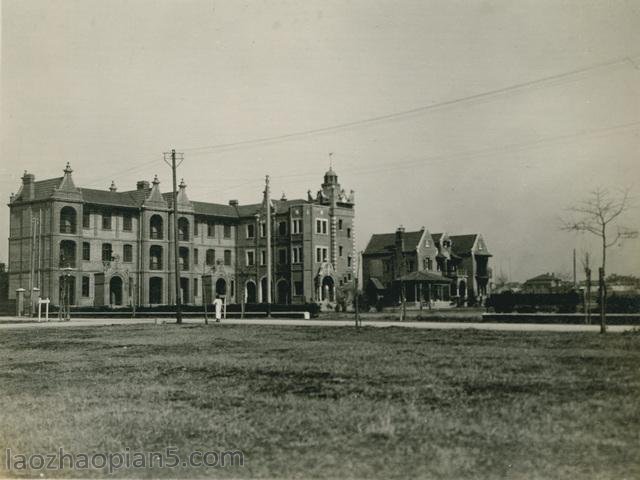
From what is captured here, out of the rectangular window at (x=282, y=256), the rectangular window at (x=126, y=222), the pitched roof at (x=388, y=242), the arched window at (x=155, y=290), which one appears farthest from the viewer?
the pitched roof at (x=388, y=242)

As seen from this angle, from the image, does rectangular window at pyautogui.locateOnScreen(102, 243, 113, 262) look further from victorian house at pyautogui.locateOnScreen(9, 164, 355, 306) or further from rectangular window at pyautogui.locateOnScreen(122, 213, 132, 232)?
rectangular window at pyautogui.locateOnScreen(122, 213, 132, 232)

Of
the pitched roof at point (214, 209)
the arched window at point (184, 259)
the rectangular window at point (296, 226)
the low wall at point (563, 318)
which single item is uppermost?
the pitched roof at point (214, 209)

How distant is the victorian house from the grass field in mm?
40687

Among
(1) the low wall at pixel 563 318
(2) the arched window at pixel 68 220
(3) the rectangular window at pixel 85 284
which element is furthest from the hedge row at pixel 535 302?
(2) the arched window at pixel 68 220

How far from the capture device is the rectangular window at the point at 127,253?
6303 cm

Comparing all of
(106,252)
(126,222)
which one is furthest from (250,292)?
(106,252)

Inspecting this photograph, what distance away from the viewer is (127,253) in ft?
208

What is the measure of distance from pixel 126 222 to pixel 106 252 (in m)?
3.71

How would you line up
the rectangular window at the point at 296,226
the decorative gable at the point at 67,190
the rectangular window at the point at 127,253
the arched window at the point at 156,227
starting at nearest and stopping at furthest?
the decorative gable at the point at 67,190 < the rectangular window at the point at 127,253 < the arched window at the point at 156,227 < the rectangular window at the point at 296,226

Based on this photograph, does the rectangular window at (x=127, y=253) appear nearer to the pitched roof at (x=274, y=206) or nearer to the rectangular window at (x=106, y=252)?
the rectangular window at (x=106, y=252)

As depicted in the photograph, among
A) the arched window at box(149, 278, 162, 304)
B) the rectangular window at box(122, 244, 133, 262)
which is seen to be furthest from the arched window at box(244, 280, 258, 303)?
the rectangular window at box(122, 244, 133, 262)

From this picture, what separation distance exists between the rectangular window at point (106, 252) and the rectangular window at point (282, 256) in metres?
16.6

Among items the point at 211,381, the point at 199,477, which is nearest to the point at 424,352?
the point at 211,381

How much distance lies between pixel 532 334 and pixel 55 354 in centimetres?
1380
